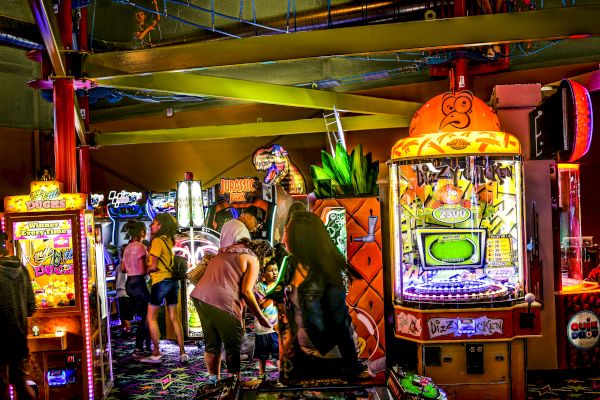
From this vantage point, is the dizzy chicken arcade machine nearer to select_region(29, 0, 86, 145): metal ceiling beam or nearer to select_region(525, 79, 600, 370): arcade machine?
select_region(525, 79, 600, 370): arcade machine

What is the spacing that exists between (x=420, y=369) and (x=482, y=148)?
6.00 feet

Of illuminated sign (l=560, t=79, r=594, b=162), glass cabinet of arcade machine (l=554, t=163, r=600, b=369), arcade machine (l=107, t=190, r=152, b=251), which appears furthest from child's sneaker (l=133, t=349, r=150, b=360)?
illuminated sign (l=560, t=79, r=594, b=162)

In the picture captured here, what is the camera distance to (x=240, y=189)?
8844mm

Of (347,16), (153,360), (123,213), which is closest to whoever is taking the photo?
(153,360)

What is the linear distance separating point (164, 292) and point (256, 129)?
5.30 m

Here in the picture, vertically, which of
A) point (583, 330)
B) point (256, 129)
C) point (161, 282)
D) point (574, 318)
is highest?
point (256, 129)

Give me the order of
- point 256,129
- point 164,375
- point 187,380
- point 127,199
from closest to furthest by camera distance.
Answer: point 187,380
point 164,375
point 256,129
point 127,199

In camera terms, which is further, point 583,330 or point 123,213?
point 123,213

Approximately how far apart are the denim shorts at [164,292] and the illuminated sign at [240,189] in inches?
74.1

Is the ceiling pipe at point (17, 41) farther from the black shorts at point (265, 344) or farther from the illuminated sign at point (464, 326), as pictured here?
the illuminated sign at point (464, 326)

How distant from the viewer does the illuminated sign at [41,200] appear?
5.46 m

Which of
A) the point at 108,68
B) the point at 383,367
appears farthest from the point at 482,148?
the point at 108,68

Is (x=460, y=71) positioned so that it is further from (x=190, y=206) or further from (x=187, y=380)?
(x=187, y=380)

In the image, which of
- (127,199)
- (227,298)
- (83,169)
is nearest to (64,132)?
(227,298)
